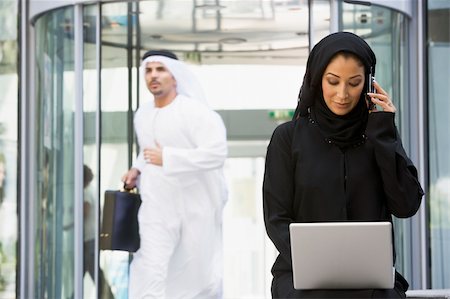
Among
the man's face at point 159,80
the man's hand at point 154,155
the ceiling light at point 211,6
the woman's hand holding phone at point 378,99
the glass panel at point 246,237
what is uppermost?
the ceiling light at point 211,6

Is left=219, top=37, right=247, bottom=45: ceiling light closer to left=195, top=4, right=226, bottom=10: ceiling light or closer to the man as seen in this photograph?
left=195, top=4, right=226, bottom=10: ceiling light

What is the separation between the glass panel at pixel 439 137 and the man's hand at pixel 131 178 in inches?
84.7

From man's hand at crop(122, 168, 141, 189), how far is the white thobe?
55 millimetres

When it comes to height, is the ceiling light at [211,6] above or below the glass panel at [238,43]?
above

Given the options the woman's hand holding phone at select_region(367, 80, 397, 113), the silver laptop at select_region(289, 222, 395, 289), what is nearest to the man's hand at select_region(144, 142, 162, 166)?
the woman's hand holding phone at select_region(367, 80, 397, 113)

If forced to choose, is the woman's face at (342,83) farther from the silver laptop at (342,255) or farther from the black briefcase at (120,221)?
the black briefcase at (120,221)

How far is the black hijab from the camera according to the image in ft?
11.6

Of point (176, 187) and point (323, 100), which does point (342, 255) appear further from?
point (176, 187)

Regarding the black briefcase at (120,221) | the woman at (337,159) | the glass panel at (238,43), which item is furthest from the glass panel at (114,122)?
the woman at (337,159)

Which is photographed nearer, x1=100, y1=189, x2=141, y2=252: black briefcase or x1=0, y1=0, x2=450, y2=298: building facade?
x1=100, y1=189, x2=141, y2=252: black briefcase

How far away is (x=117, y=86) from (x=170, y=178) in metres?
0.99

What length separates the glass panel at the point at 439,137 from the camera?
8.36 metres

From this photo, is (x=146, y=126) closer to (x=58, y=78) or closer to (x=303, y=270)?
(x=58, y=78)

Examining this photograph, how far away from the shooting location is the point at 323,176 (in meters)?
3.64
